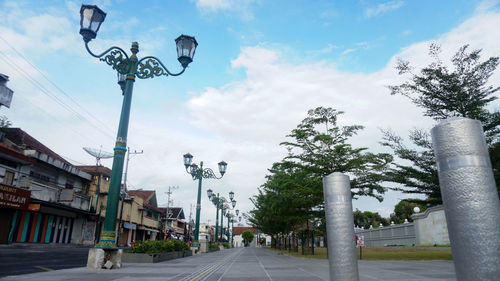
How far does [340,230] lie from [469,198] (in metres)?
2.23

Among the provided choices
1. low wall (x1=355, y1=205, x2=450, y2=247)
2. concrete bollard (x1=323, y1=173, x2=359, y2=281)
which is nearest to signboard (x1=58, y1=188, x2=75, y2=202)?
concrete bollard (x1=323, y1=173, x2=359, y2=281)

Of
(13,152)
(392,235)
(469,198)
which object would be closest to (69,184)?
(13,152)

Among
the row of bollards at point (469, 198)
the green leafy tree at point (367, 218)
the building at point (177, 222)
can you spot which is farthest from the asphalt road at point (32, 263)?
the green leafy tree at point (367, 218)

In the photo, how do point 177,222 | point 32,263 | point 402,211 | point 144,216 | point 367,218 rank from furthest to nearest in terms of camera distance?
1. point 367,218
2. point 177,222
3. point 402,211
4. point 144,216
5. point 32,263

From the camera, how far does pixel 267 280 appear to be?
7156mm

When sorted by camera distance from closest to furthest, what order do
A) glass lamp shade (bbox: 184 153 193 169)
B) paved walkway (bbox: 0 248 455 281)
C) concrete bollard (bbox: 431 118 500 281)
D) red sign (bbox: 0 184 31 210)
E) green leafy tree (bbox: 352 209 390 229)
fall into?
concrete bollard (bbox: 431 118 500 281) → paved walkway (bbox: 0 248 455 281) → red sign (bbox: 0 184 31 210) → glass lamp shade (bbox: 184 153 193 169) → green leafy tree (bbox: 352 209 390 229)

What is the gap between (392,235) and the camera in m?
38.4

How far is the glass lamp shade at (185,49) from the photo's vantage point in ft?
33.8

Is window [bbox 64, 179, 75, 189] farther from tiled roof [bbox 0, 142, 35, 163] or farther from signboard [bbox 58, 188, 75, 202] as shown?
tiled roof [bbox 0, 142, 35, 163]

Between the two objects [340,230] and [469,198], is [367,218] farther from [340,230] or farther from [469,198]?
[469,198]

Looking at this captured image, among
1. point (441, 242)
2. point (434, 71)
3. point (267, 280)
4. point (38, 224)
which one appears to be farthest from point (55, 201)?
point (441, 242)

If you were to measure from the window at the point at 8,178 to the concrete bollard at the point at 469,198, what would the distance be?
2757 cm

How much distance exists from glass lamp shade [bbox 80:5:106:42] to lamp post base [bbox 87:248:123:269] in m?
6.59

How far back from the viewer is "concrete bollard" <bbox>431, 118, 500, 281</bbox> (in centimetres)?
226
